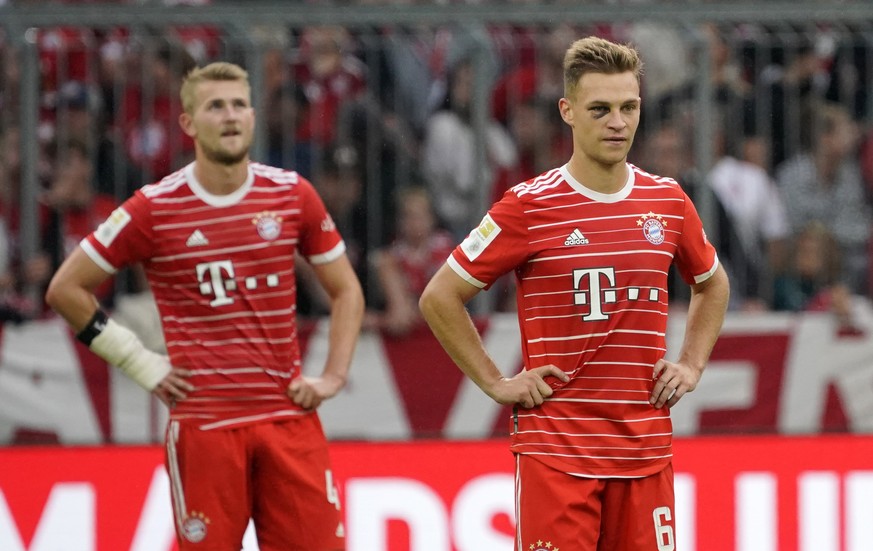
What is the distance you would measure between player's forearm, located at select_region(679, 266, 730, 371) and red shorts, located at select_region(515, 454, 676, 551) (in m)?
0.53

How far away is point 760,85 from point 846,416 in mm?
2046

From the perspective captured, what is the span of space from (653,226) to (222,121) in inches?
78.8

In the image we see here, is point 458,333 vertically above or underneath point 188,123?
underneath

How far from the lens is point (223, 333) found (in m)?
6.48

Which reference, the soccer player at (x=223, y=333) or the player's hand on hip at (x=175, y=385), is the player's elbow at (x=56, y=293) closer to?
the soccer player at (x=223, y=333)

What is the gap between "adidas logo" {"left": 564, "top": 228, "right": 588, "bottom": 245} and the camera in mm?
5422

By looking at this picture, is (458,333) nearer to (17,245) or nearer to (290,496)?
(290,496)

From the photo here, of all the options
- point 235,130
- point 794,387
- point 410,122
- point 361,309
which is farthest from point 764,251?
point 235,130

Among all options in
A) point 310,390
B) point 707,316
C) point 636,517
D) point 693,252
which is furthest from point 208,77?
point 636,517

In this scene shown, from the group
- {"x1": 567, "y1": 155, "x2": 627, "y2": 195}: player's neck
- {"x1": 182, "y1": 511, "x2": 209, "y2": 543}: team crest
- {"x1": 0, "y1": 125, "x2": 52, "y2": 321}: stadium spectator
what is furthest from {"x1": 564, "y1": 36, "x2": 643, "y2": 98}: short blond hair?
{"x1": 0, "y1": 125, "x2": 52, "y2": 321}: stadium spectator

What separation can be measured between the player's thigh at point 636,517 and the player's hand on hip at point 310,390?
1.58 m

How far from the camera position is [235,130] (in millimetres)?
6523

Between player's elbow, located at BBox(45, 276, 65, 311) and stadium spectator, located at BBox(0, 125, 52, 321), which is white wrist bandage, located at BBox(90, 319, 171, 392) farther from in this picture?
stadium spectator, located at BBox(0, 125, 52, 321)

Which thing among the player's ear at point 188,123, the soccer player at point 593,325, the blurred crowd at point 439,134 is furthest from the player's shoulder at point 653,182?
the blurred crowd at point 439,134
